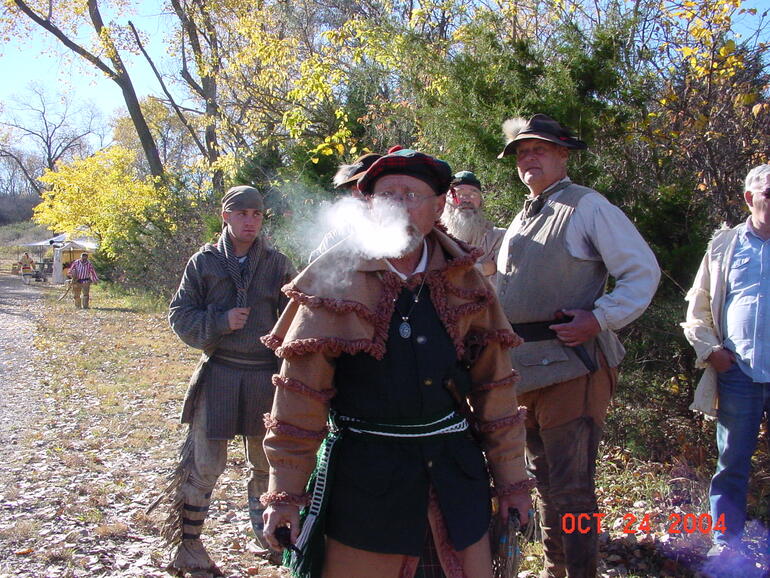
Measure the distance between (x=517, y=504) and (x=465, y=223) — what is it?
2311 mm

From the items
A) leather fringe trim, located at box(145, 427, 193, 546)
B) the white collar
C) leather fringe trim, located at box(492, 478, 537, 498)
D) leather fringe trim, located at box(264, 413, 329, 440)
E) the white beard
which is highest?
the white beard

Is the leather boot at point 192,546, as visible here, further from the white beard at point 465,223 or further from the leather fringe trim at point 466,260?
the leather fringe trim at point 466,260

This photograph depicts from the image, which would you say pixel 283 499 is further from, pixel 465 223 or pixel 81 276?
pixel 81 276

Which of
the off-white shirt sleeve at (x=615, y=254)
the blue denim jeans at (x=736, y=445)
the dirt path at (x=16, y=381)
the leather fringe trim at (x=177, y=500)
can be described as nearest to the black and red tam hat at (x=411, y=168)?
the off-white shirt sleeve at (x=615, y=254)

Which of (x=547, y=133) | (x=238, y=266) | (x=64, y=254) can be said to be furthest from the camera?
(x=64, y=254)

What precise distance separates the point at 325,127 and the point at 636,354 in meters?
7.27

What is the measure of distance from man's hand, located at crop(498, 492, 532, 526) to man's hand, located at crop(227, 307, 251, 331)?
6.51 ft

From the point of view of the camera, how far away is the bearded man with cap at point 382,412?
2219 mm

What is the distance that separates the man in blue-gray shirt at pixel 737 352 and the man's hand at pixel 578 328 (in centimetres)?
93

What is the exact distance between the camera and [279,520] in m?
2.22

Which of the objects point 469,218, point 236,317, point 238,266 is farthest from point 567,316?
point 238,266

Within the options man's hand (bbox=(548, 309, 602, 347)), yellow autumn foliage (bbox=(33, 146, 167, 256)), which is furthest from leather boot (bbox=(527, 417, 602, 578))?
yellow autumn foliage (bbox=(33, 146, 167, 256))

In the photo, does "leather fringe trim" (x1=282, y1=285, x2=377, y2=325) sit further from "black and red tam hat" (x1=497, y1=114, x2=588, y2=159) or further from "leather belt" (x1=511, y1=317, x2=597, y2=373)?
"black and red tam hat" (x1=497, y1=114, x2=588, y2=159)

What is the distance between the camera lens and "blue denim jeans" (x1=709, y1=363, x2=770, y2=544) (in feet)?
11.7
